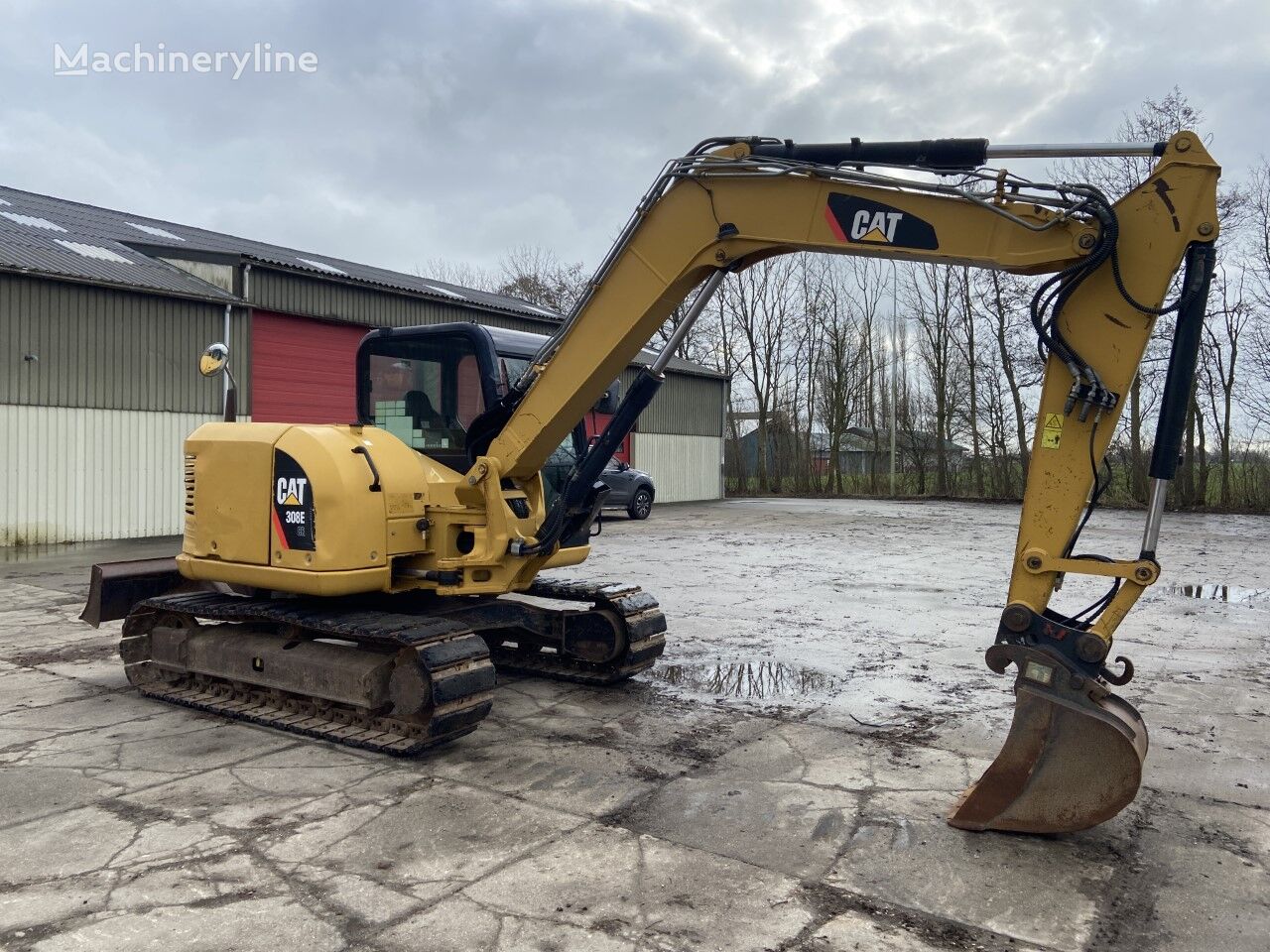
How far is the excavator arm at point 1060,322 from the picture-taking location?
14.1 ft

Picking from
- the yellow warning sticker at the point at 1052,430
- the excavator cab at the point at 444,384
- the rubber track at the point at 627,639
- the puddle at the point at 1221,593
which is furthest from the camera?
the puddle at the point at 1221,593

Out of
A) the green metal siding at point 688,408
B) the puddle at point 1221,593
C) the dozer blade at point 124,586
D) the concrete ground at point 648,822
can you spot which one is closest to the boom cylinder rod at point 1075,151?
the concrete ground at point 648,822

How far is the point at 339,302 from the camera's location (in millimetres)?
20844

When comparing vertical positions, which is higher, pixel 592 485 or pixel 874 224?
pixel 874 224

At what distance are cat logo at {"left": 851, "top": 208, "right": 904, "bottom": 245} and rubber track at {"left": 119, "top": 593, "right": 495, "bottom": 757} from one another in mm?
3173

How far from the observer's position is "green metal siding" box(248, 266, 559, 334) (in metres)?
19.4

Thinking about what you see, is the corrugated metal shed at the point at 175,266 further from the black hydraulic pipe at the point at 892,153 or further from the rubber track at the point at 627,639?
the black hydraulic pipe at the point at 892,153

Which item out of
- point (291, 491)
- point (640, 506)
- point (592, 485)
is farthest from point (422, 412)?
point (640, 506)

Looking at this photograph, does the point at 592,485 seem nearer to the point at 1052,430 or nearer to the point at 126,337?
the point at 1052,430

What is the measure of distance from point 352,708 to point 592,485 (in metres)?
2.06

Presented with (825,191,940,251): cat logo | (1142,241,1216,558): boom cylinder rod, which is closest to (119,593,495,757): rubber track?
(825,191,940,251): cat logo

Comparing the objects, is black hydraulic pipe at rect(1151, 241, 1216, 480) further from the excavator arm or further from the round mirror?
the round mirror

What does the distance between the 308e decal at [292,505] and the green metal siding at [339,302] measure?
13539 millimetres

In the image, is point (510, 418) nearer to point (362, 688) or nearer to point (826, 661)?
point (362, 688)
